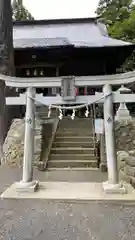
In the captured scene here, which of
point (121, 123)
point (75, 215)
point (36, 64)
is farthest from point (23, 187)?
point (36, 64)

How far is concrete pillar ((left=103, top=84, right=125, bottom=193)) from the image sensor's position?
16.0ft

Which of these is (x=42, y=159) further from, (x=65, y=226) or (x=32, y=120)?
(x=65, y=226)

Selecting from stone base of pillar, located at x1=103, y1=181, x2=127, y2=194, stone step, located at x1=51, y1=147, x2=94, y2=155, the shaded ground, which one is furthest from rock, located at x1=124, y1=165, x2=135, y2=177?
stone step, located at x1=51, y1=147, x2=94, y2=155

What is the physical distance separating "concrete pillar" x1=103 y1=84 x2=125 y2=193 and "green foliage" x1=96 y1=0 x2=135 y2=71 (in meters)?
13.6

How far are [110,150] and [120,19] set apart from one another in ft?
61.2

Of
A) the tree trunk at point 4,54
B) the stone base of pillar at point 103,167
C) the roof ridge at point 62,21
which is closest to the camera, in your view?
the stone base of pillar at point 103,167

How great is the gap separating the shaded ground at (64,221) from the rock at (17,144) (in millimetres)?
3709

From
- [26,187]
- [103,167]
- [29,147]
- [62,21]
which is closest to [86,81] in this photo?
[29,147]

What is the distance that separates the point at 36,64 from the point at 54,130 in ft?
14.7

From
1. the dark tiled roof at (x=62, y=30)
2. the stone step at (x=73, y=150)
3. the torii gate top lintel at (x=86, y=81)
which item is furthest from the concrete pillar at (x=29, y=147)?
the dark tiled roof at (x=62, y=30)

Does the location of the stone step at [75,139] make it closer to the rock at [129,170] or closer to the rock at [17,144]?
the rock at [17,144]

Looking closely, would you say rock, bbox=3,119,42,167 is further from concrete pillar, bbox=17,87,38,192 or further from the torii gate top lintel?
the torii gate top lintel

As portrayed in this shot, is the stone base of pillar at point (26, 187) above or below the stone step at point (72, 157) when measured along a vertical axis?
below

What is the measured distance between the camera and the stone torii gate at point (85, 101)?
5004 mm
